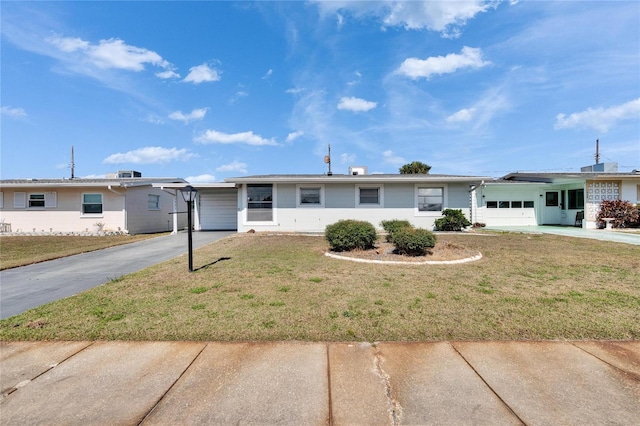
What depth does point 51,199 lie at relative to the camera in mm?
17312

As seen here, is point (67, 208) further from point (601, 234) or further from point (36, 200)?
point (601, 234)

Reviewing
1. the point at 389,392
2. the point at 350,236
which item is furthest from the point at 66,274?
the point at 389,392

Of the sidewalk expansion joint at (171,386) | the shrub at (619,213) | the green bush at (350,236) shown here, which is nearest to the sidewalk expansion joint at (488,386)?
the sidewalk expansion joint at (171,386)

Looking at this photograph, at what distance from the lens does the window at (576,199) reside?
18.1 m

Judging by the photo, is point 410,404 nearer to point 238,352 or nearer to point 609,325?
point 238,352

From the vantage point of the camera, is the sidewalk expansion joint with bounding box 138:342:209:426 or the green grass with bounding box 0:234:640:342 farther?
the green grass with bounding box 0:234:640:342

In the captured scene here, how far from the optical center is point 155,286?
224 inches

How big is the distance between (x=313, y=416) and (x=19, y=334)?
390 cm

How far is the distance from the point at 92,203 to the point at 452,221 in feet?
65.5

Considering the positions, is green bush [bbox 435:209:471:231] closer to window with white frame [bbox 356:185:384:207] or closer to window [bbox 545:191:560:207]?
window with white frame [bbox 356:185:384:207]

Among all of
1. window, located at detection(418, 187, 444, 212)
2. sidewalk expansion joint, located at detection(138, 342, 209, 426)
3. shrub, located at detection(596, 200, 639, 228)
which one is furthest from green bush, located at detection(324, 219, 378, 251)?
shrub, located at detection(596, 200, 639, 228)

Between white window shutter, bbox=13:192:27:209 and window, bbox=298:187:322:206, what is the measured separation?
16.2 m

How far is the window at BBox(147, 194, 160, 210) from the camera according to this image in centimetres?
1939

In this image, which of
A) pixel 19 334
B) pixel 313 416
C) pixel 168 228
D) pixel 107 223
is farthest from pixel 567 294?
pixel 168 228
